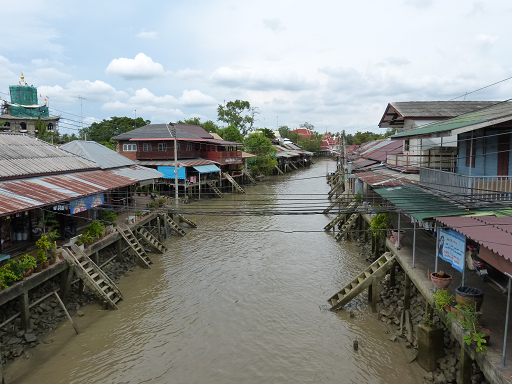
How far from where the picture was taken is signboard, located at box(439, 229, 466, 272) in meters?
10.6

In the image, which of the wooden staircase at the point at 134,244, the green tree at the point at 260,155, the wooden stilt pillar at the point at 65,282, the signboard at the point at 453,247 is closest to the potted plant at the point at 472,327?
the signboard at the point at 453,247

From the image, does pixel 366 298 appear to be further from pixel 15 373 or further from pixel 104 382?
pixel 15 373

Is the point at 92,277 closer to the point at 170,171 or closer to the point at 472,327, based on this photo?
the point at 472,327

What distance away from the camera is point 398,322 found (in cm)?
1354

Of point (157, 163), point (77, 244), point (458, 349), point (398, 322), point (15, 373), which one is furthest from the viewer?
point (157, 163)

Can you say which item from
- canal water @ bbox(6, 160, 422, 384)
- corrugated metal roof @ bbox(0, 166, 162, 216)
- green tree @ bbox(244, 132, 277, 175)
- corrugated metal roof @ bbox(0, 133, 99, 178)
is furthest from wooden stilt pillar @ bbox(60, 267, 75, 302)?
green tree @ bbox(244, 132, 277, 175)

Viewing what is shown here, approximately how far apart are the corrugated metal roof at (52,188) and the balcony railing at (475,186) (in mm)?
14600

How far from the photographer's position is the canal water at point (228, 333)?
11.3 m

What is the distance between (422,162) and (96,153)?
2222cm

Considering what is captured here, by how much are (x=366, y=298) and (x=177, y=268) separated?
1021 cm

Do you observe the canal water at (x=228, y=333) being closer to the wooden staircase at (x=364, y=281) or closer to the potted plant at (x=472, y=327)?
the wooden staircase at (x=364, y=281)

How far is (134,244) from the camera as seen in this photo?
20547 mm

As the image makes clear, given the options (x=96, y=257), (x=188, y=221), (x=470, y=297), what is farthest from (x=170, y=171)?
(x=470, y=297)

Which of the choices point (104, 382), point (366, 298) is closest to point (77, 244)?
point (104, 382)
